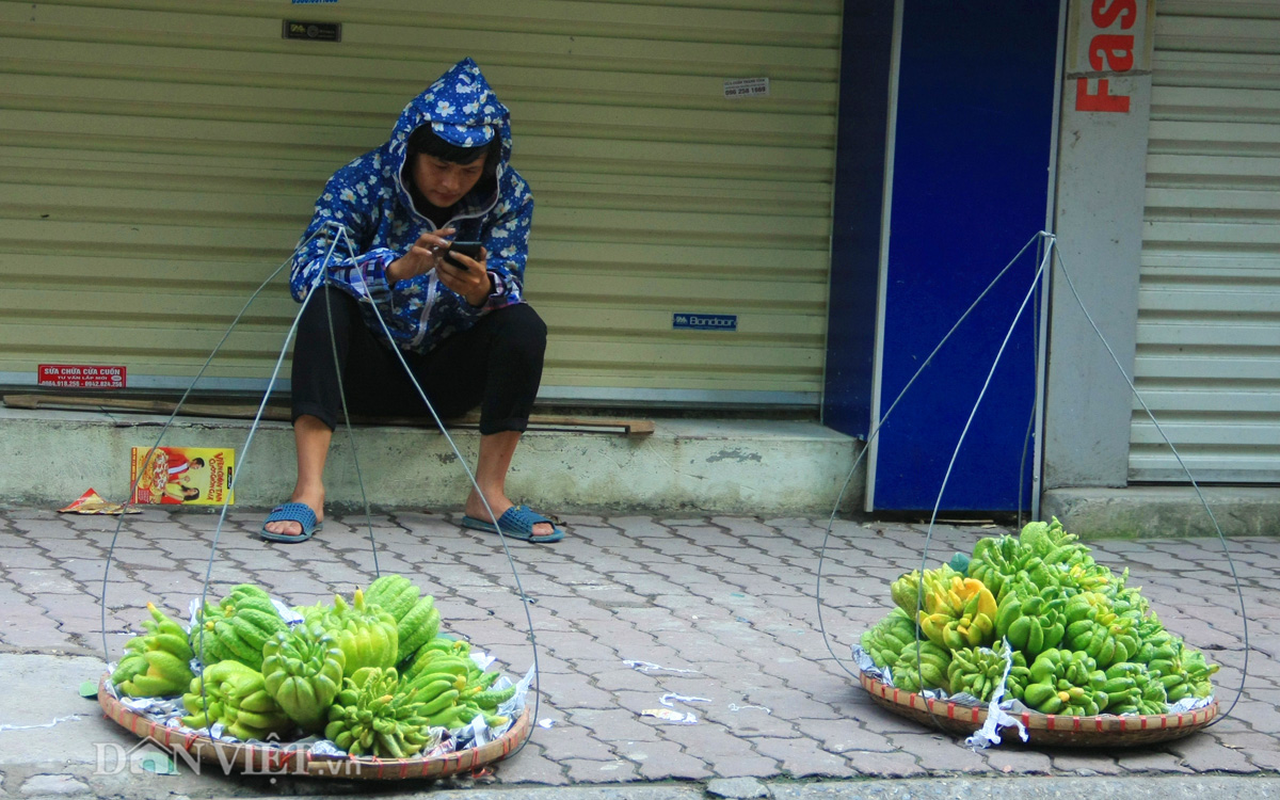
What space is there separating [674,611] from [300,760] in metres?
1.56

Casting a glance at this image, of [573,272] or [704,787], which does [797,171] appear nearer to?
[573,272]

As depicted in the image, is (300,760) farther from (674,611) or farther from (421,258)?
(421,258)

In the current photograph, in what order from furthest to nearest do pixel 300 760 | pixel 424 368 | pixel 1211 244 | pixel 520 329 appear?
1. pixel 1211 244
2. pixel 424 368
3. pixel 520 329
4. pixel 300 760

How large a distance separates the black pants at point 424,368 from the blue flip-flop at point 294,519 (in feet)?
0.94

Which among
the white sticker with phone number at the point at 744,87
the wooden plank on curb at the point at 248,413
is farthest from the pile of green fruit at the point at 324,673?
the white sticker with phone number at the point at 744,87

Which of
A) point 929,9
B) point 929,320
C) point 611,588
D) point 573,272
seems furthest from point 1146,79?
point 611,588

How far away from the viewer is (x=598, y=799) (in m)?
2.53

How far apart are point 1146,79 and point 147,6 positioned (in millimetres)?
3546

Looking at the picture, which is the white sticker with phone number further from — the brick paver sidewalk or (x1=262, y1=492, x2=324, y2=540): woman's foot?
(x1=262, y1=492, x2=324, y2=540): woman's foot

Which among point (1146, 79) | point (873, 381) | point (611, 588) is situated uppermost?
point (1146, 79)

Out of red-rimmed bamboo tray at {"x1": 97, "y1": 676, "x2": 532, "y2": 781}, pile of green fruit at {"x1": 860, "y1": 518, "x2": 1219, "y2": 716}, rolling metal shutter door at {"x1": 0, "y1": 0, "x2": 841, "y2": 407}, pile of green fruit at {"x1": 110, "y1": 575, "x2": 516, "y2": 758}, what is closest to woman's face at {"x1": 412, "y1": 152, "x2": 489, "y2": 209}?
rolling metal shutter door at {"x1": 0, "y1": 0, "x2": 841, "y2": 407}

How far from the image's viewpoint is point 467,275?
4355 millimetres

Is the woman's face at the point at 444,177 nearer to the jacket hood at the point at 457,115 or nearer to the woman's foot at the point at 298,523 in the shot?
the jacket hood at the point at 457,115

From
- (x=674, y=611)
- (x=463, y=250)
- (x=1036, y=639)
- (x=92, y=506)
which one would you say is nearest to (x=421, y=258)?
(x=463, y=250)
